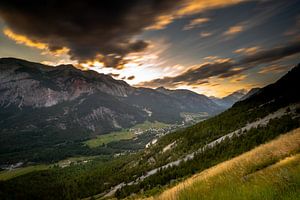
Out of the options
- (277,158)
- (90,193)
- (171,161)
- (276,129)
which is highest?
(277,158)

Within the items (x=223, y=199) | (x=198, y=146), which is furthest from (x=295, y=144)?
(x=198, y=146)

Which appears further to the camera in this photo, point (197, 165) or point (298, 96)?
point (298, 96)

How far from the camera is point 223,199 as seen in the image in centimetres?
718

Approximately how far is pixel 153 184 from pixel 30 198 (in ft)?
346

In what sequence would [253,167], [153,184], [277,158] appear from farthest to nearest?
1. [153,184]
2. [277,158]
3. [253,167]

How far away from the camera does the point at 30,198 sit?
194500 millimetres

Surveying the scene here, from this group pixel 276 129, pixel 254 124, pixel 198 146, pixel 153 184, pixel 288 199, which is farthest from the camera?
pixel 198 146

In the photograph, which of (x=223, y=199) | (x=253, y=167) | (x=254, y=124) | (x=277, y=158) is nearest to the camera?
(x=223, y=199)

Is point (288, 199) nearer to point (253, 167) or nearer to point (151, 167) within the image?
point (253, 167)

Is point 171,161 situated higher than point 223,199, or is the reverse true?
point 223,199

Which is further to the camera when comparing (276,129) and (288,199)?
(276,129)

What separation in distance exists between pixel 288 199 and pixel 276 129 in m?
137

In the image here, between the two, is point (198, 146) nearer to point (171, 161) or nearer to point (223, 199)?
point (171, 161)

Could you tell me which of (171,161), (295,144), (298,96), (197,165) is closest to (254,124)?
(298,96)
